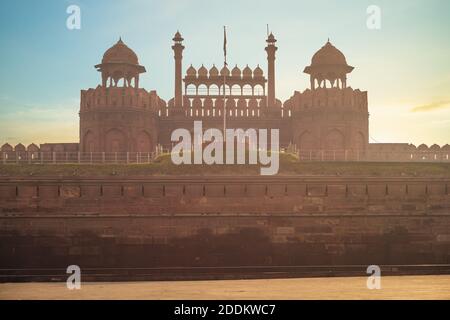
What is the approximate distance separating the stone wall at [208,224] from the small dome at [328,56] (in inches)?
511

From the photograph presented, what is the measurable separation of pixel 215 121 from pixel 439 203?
1504 cm

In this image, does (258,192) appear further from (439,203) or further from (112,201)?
(439,203)

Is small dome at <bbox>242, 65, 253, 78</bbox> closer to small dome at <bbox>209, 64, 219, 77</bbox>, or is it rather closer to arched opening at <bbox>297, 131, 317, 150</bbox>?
small dome at <bbox>209, 64, 219, 77</bbox>

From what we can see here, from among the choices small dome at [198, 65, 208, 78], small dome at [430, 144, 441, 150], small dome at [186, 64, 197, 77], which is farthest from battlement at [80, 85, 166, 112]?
small dome at [430, 144, 441, 150]

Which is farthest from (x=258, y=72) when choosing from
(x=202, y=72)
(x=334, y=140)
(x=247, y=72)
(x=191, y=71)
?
(x=334, y=140)

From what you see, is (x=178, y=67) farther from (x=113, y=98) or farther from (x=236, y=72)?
(x=113, y=98)

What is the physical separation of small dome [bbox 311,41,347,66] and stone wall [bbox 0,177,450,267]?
1299 centimetres

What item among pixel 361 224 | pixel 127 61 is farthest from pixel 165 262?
pixel 127 61

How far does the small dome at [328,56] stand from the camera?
31766 mm

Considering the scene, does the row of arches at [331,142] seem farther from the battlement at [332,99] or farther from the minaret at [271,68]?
the minaret at [271,68]

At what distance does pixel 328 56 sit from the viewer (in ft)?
104

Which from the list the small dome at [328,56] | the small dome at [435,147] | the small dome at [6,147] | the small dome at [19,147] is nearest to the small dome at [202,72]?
the small dome at [328,56]

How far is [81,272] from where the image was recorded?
18.6 m

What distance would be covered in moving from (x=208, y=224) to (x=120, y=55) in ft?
50.1
